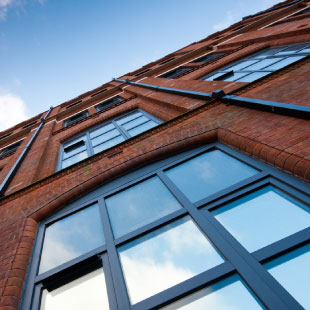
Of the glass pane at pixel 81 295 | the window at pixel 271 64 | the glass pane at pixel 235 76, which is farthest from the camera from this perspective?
the glass pane at pixel 235 76

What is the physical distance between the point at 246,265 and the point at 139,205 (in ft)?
5.72

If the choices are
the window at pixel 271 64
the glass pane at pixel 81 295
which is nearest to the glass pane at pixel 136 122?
the window at pixel 271 64

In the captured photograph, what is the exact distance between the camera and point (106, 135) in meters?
8.09

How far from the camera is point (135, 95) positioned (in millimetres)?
10523

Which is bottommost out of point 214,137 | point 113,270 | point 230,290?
point 230,290

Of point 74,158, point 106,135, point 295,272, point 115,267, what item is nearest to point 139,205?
point 115,267

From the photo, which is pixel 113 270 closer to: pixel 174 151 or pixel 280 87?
pixel 174 151

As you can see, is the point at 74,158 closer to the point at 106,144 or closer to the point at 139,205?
the point at 106,144

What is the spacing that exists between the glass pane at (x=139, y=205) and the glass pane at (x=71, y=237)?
0.82 ft

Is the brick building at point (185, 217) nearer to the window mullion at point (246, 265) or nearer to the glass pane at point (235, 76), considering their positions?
the window mullion at point (246, 265)

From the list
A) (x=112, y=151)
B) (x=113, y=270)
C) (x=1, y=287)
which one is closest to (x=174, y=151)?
(x=112, y=151)

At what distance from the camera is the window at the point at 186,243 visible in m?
2.15

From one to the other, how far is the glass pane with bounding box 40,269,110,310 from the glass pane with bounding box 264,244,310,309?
153cm

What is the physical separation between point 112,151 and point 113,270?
262 centimetres
